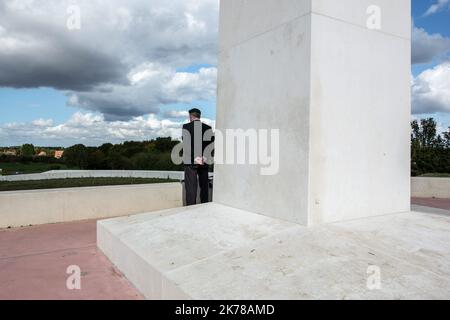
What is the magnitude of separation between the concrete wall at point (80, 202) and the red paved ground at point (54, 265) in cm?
27

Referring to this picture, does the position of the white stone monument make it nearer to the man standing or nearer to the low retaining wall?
the man standing

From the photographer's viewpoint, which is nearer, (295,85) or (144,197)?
(295,85)

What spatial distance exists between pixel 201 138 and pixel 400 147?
292 cm

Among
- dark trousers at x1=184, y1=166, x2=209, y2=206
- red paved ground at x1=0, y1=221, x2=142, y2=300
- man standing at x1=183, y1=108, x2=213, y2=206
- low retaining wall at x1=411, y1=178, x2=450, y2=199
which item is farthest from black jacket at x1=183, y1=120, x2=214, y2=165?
low retaining wall at x1=411, y1=178, x2=450, y2=199

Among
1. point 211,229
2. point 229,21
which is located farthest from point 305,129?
point 229,21

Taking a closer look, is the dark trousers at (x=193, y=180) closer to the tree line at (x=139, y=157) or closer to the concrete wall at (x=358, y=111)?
the concrete wall at (x=358, y=111)

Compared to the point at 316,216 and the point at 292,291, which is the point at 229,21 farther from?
the point at 292,291

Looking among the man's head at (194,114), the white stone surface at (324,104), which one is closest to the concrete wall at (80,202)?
the man's head at (194,114)

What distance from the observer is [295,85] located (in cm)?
365

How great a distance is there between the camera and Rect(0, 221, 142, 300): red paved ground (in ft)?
9.82

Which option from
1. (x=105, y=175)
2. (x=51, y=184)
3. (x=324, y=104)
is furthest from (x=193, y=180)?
(x=105, y=175)

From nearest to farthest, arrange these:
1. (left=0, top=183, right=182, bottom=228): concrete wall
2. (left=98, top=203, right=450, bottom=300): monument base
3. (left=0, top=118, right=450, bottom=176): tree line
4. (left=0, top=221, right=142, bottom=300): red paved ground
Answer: (left=98, top=203, right=450, bottom=300): monument base
(left=0, top=221, right=142, bottom=300): red paved ground
(left=0, top=183, right=182, bottom=228): concrete wall
(left=0, top=118, right=450, bottom=176): tree line

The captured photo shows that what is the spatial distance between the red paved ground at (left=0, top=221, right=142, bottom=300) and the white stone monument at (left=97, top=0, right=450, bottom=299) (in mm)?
205
